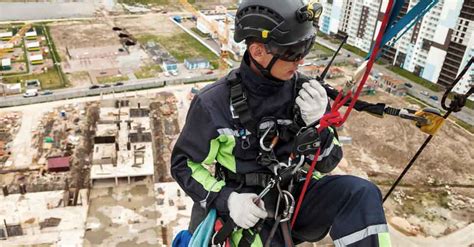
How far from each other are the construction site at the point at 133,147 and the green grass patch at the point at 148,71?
189mm

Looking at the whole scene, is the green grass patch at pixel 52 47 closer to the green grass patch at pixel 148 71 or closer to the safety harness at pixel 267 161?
the green grass patch at pixel 148 71

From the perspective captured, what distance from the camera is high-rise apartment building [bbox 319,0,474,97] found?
35.5 metres

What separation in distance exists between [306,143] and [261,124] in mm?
667

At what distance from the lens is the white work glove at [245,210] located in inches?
166

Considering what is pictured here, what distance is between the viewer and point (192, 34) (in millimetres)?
Result: 48250

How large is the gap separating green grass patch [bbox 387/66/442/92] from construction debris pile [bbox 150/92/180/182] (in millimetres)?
21710

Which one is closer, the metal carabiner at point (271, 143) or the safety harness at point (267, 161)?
the safety harness at point (267, 161)

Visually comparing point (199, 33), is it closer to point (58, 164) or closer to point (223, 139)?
point (58, 164)

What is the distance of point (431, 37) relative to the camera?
3831 centimetres

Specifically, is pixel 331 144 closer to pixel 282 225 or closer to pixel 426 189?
pixel 282 225

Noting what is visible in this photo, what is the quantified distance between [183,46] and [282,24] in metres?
41.3

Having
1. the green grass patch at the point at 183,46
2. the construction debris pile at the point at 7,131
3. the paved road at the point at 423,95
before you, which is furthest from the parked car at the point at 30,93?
the paved road at the point at 423,95

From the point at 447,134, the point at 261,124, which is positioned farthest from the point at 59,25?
the point at 261,124

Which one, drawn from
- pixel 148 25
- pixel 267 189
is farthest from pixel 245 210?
pixel 148 25
